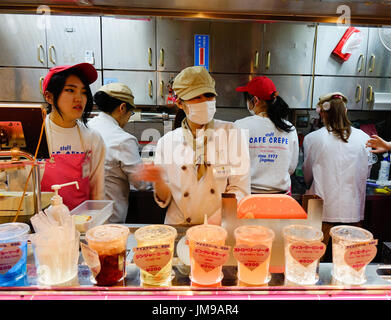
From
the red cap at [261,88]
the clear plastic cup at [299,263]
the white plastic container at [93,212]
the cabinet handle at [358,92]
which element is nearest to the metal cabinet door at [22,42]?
the red cap at [261,88]

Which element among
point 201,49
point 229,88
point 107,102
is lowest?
point 107,102

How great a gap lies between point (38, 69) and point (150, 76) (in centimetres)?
132

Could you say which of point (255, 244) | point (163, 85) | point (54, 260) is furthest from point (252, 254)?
point (163, 85)

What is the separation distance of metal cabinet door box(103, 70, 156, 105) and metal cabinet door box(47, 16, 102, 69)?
0.35 metres

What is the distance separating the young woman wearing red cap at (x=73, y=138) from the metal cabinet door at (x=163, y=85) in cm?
175

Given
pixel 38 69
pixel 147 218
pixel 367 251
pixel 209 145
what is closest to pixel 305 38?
pixel 209 145

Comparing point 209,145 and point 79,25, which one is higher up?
point 79,25

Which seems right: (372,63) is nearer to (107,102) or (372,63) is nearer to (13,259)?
(107,102)

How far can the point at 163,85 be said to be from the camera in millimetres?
3898

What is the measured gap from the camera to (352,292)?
3.39ft

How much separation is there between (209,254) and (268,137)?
6.21 feet
